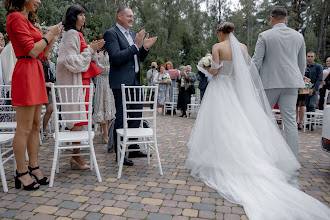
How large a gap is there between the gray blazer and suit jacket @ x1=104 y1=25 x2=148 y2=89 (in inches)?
72.1

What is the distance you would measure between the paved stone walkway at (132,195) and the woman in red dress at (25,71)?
425 millimetres

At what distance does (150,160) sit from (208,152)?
1090 mm

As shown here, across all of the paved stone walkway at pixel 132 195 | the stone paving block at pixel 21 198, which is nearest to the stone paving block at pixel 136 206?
the paved stone walkway at pixel 132 195

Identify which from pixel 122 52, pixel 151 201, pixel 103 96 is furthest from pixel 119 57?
pixel 151 201

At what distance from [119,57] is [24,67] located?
124 cm

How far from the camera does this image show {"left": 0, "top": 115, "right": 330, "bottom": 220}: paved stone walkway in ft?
8.14

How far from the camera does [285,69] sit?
→ 12.0ft

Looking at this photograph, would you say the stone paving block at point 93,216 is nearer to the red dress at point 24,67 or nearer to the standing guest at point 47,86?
the red dress at point 24,67

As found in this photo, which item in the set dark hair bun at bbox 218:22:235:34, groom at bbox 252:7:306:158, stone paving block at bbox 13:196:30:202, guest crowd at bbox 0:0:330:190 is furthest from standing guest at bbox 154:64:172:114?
stone paving block at bbox 13:196:30:202

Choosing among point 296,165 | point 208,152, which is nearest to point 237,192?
point 208,152

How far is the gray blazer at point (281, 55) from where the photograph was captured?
12.0 feet

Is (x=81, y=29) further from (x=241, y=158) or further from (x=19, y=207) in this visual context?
(x=241, y=158)

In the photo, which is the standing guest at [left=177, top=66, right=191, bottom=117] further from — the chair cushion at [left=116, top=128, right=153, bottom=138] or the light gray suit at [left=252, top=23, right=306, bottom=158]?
the chair cushion at [left=116, top=128, right=153, bottom=138]

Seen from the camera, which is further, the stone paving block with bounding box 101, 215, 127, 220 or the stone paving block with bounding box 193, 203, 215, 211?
the stone paving block with bounding box 193, 203, 215, 211
